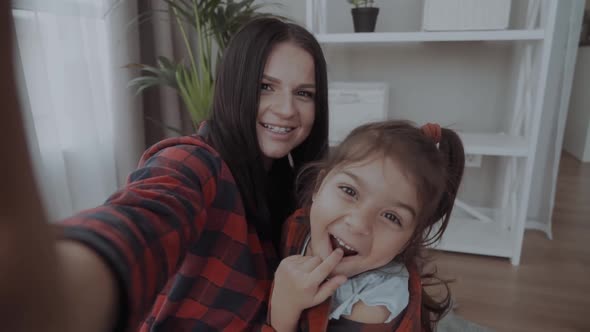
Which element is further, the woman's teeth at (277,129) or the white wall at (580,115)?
the white wall at (580,115)

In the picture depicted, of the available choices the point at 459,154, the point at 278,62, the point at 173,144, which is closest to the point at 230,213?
the point at 173,144

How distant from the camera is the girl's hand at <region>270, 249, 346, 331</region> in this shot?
63 centimetres

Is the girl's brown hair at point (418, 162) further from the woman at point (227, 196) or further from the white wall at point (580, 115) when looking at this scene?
the white wall at point (580, 115)

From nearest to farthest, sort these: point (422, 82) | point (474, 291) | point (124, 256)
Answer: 1. point (124, 256)
2. point (474, 291)
3. point (422, 82)

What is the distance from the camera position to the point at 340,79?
6.95 feet

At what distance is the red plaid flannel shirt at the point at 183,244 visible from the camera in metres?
0.35

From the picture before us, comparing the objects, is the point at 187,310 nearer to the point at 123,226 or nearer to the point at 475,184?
the point at 123,226

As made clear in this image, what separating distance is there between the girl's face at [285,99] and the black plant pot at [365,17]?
40.1 inches

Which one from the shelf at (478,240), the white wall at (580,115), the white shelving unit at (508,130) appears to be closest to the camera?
the white shelving unit at (508,130)

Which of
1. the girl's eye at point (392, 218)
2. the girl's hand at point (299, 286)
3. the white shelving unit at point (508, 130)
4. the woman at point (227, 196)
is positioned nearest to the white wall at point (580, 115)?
the white shelving unit at point (508, 130)

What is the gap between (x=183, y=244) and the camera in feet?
1.60

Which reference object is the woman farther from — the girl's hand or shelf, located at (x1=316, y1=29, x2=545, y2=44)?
shelf, located at (x1=316, y1=29, x2=545, y2=44)

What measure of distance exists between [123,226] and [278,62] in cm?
51

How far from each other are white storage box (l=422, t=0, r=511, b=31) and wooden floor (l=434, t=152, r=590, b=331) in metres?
1.01
